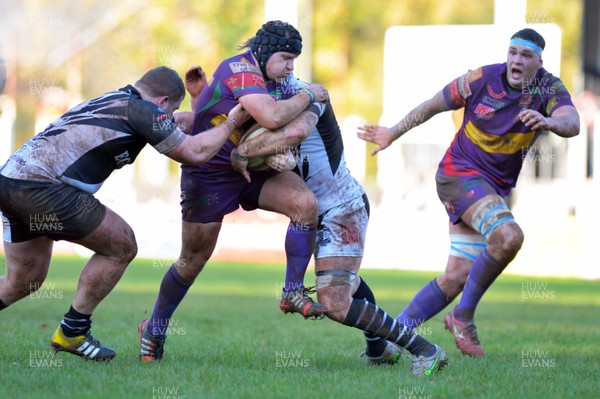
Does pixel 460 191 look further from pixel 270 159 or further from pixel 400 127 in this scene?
pixel 270 159

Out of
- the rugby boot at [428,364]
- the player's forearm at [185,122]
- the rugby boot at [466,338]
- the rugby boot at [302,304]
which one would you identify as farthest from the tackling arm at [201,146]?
the rugby boot at [466,338]

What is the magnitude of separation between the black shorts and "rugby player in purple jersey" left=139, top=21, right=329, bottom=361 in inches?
27.1

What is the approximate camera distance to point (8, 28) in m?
45.2

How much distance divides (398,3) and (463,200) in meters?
32.1

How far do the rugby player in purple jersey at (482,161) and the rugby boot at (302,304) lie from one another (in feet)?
5.31

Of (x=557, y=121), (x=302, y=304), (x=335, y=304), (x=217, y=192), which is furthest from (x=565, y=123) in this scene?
(x=217, y=192)

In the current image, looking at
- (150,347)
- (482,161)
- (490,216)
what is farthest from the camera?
(482,161)

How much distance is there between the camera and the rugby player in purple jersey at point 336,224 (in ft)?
20.6

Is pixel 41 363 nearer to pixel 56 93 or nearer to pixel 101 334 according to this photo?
pixel 101 334

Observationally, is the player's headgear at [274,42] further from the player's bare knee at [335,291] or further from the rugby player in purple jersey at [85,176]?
the player's bare knee at [335,291]

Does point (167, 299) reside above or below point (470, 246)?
below

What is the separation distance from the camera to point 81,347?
21.7ft

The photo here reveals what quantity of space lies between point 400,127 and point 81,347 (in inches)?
113

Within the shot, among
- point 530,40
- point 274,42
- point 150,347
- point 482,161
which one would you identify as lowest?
point 150,347
